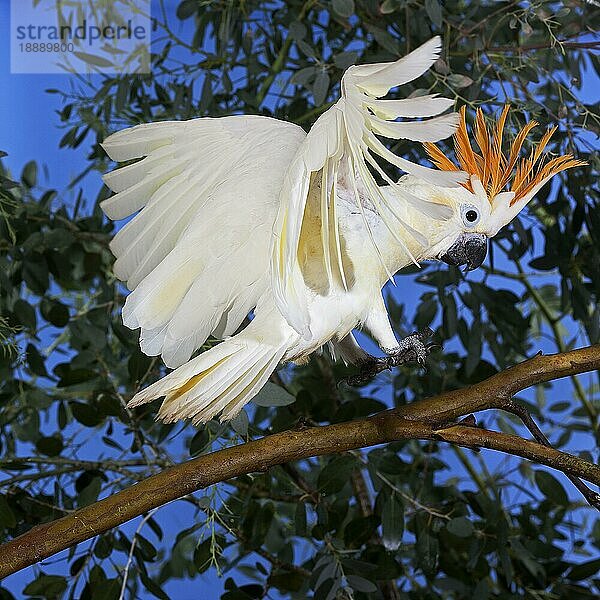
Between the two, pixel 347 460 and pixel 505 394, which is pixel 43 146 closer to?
pixel 347 460

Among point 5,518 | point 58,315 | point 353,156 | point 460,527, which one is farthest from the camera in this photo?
point 58,315

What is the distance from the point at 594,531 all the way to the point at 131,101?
2.98 feet

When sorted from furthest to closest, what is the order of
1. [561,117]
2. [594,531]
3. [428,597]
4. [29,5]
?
[594,531] → [29,5] → [428,597] → [561,117]

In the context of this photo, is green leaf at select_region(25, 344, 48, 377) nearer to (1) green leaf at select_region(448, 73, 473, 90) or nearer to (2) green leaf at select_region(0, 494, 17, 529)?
(2) green leaf at select_region(0, 494, 17, 529)

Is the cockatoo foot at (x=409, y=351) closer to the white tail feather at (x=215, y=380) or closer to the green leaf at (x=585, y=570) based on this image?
the white tail feather at (x=215, y=380)

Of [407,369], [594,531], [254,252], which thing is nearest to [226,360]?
[254,252]

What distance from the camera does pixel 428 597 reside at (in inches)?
38.1

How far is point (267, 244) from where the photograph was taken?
23.3 inches

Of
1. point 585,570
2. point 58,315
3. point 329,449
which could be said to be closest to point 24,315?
point 58,315

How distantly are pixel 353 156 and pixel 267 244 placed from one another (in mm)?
118

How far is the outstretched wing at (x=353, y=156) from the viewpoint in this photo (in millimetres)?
453

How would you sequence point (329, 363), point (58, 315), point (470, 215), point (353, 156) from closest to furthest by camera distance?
point (353, 156), point (470, 215), point (58, 315), point (329, 363)

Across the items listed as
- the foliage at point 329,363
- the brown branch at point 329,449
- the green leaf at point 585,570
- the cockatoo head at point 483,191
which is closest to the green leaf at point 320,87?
the foliage at point 329,363

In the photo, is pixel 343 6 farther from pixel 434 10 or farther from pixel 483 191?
pixel 483 191
